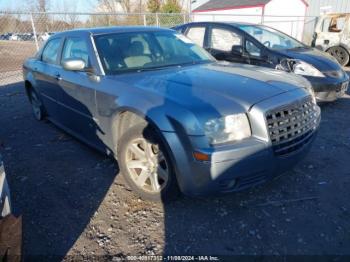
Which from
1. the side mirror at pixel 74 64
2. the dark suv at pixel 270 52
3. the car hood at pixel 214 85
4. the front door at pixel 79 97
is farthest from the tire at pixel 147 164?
the dark suv at pixel 270 52

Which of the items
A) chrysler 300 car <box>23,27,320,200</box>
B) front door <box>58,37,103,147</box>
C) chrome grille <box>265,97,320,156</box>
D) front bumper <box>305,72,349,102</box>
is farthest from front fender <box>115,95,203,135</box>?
front bumper <box>305,72,349,102</box>

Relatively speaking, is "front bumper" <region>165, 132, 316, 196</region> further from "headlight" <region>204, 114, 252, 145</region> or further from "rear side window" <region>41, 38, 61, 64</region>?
"rear side window" <region>41, 38, 61, 64</region>

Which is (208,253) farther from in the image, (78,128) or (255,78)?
(78,128)

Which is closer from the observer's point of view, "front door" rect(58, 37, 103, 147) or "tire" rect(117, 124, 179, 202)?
"tire" rect(117, 124, 179, 202)

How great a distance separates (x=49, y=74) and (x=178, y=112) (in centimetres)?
284

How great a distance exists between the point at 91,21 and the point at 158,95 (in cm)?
1270

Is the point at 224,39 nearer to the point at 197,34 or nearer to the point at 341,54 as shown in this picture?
the point at 197,34

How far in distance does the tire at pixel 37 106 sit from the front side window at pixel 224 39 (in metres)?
3.73

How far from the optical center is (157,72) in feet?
10.9

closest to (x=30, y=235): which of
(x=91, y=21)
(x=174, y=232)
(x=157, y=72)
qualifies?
(x=174, y=232)

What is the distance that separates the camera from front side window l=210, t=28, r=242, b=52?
21.2 feet

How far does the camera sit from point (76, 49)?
3.95 m

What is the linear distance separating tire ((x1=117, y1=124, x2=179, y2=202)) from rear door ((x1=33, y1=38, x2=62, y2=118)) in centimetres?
189

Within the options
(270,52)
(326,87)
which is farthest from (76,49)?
(326,87)
